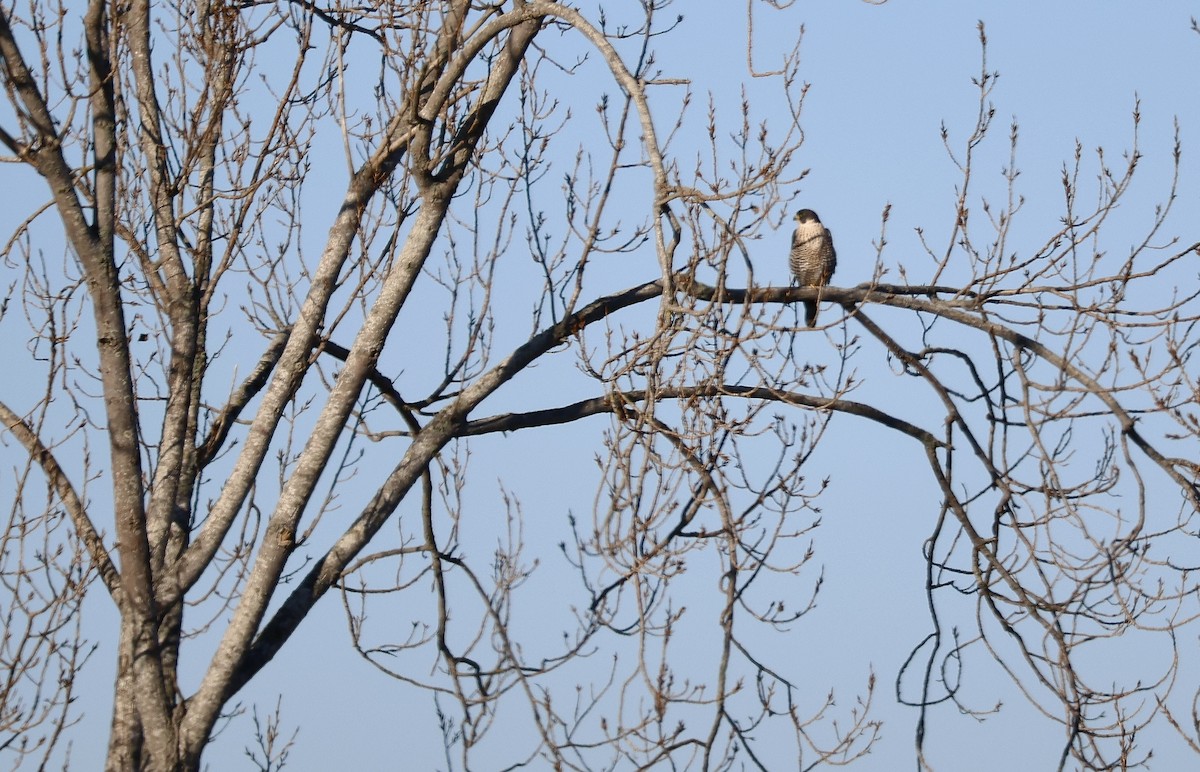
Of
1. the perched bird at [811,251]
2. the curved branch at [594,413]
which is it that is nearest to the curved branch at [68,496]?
the curved branch at [594,413]

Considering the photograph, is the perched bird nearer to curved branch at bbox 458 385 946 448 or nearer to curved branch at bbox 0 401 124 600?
curved branch at bbox 458 385 946 448

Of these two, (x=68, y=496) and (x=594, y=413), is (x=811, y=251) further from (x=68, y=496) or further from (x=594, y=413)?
(x=68, y=496)

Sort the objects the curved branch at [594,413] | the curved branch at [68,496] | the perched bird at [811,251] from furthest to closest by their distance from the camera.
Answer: the perched bird at [811,251] → the curved branch at [594,413] → the curved branch at [68,496]

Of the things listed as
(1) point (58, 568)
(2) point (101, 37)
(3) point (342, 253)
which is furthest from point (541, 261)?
(1) point (58, 568)

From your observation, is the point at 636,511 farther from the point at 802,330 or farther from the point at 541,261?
the point at 541,261

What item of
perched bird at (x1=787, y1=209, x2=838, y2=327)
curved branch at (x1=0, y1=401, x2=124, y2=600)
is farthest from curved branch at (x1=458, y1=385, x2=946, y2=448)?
perched bird at (x1=787, y1=209, x2=838, y2=327)

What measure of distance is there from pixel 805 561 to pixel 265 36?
2.85m

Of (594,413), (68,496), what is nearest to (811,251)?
(594,413)

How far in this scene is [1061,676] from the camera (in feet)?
13.8

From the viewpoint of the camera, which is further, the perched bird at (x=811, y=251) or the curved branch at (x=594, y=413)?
the perched bird at (x=811, y=251)

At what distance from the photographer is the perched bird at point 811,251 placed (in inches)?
332

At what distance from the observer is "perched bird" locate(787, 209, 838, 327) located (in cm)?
843

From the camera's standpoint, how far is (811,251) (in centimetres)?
844

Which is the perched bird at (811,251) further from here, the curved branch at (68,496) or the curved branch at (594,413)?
the curved branch at (68,496)
